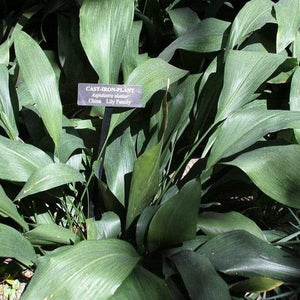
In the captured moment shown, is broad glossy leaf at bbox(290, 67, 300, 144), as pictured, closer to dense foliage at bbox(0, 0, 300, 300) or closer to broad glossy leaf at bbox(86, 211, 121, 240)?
dense foliage at bbox(0, 0, 300, 300)

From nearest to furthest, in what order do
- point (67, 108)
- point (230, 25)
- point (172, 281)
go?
1. point (172, 281)
2. point (230, 25)
3. point (67, 108)

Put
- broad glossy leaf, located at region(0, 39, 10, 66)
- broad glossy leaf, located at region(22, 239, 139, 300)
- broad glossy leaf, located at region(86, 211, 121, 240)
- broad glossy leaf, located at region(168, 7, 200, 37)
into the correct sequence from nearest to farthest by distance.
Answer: broad glossy leaf, located at region(22, 239, 139, 300)
broad glossy leaf, located at region(86, 211, 121, 240)
broad glossy leaf, located at region(0, 39, 10, 66)
broad glossy leaf, located at region(168, 7, 200, 37)

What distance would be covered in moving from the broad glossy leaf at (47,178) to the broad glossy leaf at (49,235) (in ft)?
0.35

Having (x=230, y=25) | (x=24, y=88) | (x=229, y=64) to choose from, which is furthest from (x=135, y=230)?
(x=230, y=25)

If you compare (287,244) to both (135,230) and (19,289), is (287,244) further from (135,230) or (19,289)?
(19,289)

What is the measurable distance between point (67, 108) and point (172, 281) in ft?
3.55

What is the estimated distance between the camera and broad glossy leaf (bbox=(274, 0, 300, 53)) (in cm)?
170

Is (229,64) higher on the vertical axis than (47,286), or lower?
higher

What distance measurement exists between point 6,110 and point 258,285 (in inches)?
37.2

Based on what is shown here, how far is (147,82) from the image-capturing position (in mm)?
1610

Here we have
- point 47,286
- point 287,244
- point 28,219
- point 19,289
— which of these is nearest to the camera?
point 47,286

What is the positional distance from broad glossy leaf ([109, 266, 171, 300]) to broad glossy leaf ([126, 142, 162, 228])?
228 mm

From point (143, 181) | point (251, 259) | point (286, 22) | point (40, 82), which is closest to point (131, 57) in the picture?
point (40, 82)

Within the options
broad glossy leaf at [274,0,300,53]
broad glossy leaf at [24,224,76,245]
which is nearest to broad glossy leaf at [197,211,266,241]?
broad glossy leaf at [24,224,76,245]
